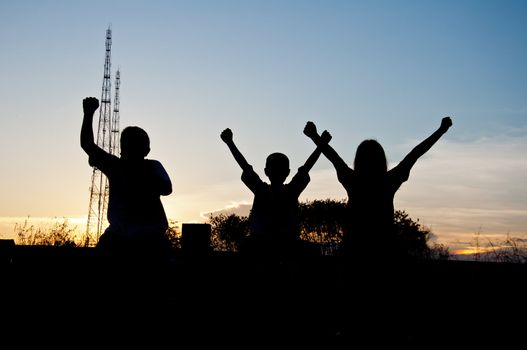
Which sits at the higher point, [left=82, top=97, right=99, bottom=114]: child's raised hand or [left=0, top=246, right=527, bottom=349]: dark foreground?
[left=82, top=97, right=99, bottom=114]: child's raised hand

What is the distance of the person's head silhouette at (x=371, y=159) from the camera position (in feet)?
17.5

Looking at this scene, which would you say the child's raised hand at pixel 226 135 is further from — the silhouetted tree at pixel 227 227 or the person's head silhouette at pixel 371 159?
the silhouetted tree at pixel 227 227

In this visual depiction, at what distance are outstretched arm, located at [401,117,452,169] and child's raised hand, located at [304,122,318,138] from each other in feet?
3.20

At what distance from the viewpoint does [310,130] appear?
19.5 ft

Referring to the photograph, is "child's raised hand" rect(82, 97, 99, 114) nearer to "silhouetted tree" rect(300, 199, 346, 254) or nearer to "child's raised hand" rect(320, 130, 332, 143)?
"child's raised hand" rect(320, 130, 332, 143)

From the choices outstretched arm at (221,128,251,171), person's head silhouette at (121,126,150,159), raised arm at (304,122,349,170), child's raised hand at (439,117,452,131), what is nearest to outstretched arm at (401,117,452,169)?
child's raised hand at (439,117,452,131)

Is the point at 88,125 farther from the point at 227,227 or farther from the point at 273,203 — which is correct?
the point at 227,227

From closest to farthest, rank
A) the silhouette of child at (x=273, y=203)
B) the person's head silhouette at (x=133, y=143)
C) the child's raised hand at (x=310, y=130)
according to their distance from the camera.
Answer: the person's head silhouette at (x=133, y=143) → the child's raised hand at (x=310, y=130) → the silhouette of child at (x=273, y=203)

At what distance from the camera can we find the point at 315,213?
40812 millimetres

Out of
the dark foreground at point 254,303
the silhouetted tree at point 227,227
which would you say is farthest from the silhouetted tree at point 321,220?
the dark foreground at point 254,303

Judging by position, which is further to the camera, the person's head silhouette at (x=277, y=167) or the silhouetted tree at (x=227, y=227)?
the silhouetted tree at (x=227, y=227)

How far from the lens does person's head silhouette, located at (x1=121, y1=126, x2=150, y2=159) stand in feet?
17.5

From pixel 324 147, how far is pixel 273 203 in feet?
4.60

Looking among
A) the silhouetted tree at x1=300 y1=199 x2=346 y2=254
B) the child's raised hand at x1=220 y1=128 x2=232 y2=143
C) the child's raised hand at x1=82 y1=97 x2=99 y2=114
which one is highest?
the silhouetted tree at x1=300 y1=199 x2=346 y2=254
